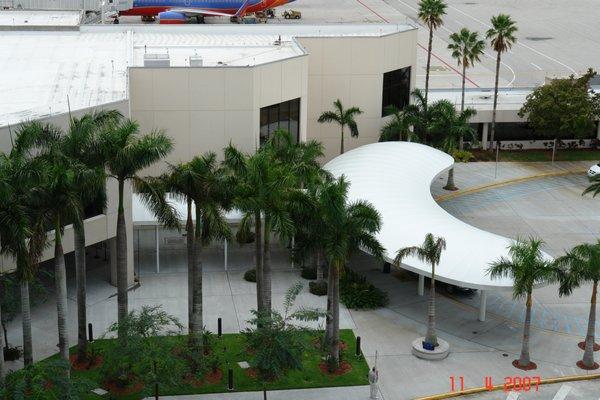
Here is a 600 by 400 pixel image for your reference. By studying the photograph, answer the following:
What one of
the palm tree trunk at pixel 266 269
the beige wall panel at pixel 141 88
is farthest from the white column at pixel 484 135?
the palm tree trunk at pixel 266 269

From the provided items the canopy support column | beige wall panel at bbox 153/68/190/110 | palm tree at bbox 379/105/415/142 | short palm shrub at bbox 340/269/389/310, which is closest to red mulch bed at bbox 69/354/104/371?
short palm shrub at bbox 340/269/389/310

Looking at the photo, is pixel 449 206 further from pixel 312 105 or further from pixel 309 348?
pixel 309 348

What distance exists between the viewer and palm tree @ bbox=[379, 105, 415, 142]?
2245 inches

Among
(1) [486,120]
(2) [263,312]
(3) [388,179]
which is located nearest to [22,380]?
(2) [263,312]

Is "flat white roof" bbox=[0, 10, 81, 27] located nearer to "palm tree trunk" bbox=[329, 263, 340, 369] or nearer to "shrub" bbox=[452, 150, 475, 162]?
"shrub" bbox=[452, 150, 475, 162]

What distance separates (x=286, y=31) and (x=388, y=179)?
20221 mm

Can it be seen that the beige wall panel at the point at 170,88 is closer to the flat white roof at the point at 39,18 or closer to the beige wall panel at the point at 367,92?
the beige wall panel at the point at 367,92

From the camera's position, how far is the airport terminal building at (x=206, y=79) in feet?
144

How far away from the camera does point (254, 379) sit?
35.2m

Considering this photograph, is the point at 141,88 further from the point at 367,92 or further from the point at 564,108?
the point at 564,108

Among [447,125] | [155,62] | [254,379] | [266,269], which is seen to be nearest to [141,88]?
[155,62]

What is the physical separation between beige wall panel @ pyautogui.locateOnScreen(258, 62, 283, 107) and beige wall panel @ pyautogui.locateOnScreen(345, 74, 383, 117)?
847cm

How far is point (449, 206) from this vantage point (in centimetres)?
5531

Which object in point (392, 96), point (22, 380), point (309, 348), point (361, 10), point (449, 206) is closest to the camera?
point (22, 380)
